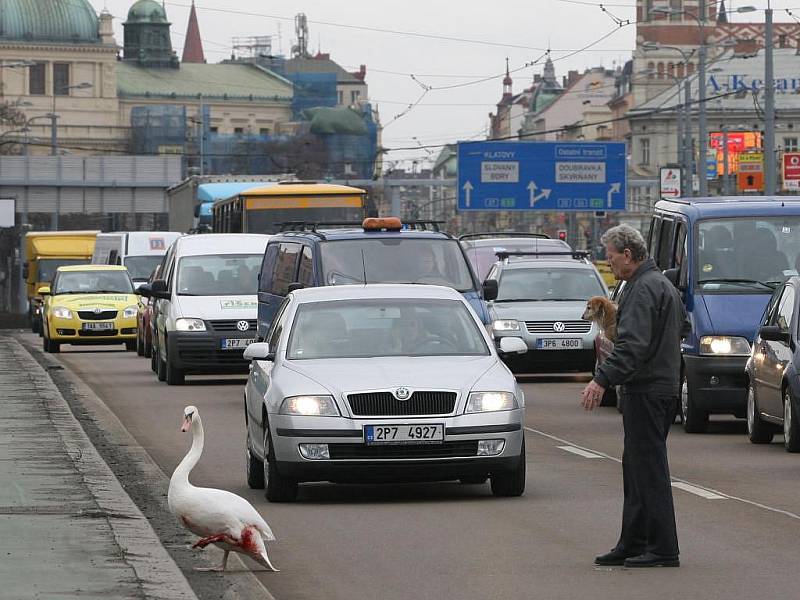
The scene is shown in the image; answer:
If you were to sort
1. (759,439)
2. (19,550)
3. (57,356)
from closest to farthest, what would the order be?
1. (19,550)
2. (759,439)
3. (57,356)

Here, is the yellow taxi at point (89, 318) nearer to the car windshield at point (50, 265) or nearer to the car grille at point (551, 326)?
the car grille at point (551, 326)

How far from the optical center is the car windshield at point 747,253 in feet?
64.0

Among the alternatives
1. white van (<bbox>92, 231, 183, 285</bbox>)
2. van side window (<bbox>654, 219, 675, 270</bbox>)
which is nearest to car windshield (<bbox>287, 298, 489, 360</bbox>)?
van side window (<bbox>654, 219, 675, 270</bbox>)

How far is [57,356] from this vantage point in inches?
1513

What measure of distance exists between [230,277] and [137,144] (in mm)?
156371

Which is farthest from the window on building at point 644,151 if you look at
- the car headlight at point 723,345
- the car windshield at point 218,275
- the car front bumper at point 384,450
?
the car front bumper at point 384,450

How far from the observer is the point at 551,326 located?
27828 mm

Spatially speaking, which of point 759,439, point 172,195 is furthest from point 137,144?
point 759,439

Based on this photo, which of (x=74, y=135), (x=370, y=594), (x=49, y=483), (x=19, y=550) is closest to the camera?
(x=370, y=594)

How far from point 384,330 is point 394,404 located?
122cm

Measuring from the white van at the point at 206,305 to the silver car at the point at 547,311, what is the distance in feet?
10.5

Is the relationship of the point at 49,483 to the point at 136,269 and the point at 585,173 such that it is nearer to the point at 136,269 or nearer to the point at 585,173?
the point at 136,269

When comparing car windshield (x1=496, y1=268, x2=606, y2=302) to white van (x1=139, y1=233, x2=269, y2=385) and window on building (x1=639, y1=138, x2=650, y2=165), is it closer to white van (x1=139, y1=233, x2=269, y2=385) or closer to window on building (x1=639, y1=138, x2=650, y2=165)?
white van (x1=139, y1=233, x2=269, y2=385)

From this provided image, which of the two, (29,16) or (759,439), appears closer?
(759,439)
